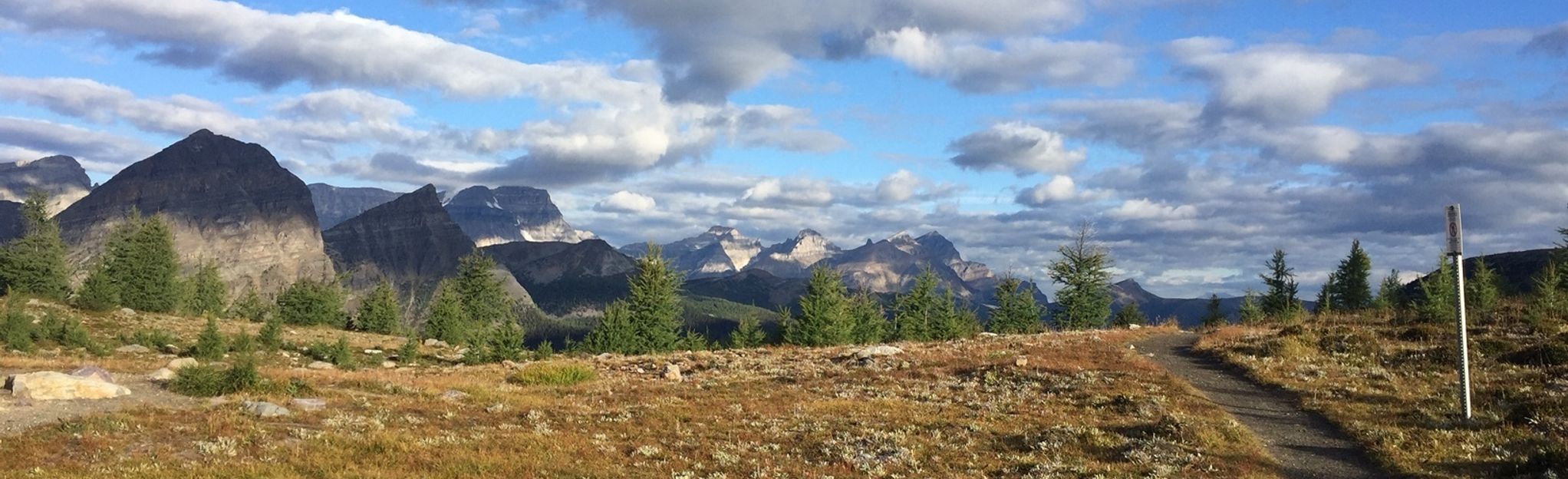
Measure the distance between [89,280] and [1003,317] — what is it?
81635 mm

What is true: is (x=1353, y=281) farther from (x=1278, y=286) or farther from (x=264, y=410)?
(x=264, y=410)

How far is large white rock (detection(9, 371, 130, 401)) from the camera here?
2362cm

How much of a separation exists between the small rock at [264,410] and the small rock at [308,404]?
32.3 inches

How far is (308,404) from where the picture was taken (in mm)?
25031

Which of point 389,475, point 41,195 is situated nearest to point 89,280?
point 41,195

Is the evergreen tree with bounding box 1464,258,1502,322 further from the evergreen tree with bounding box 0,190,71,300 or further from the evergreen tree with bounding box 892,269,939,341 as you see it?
the evergreen tree with bounding box 0,190,71,300

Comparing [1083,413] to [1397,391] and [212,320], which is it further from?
[212,320]

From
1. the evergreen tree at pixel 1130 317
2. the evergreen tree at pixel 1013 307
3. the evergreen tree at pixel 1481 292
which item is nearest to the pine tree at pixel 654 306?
the evergreen tree at pixel 1013 307

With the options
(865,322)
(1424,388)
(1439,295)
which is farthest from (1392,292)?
(1424,388)

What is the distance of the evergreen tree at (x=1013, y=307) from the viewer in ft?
281

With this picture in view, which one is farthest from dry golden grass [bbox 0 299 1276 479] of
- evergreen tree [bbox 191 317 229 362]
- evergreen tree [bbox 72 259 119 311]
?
evergreen tree [bbox 72 259 119 311]

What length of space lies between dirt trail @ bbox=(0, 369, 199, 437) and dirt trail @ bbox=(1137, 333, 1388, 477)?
2848 centimetres

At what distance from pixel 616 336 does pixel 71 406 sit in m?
42.5

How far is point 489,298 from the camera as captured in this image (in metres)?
88.6
